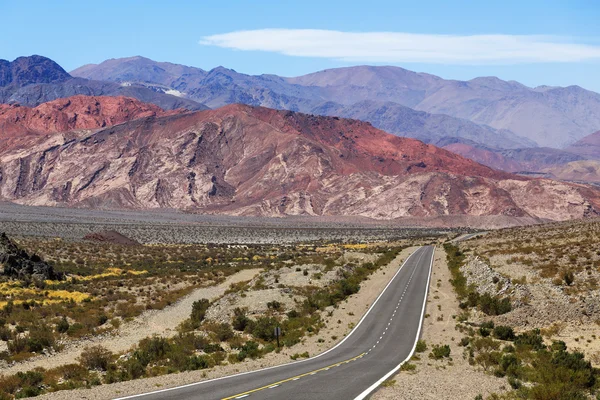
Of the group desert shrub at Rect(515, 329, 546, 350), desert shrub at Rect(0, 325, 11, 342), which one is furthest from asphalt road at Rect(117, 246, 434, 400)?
desert shrub at Rect(0, 325, 11, 342)

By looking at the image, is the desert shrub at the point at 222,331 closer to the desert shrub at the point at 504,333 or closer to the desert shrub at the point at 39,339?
the desert shrub at the point at 39,339

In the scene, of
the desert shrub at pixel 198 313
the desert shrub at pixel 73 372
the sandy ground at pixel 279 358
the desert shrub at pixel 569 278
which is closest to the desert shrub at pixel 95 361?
the desert shrub at pixel 73 372

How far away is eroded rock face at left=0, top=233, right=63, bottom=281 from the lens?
2148 inches

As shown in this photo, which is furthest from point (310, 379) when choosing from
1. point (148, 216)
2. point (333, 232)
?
point (148, 216)

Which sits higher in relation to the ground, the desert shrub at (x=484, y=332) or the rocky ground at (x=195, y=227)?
the desert shrub at (x=484, y=332)

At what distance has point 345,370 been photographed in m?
24.7

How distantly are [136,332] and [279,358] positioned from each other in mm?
12397

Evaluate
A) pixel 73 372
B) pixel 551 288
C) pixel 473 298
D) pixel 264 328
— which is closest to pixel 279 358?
pixel 264 328

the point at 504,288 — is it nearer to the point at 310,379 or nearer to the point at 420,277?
the point at 420,277

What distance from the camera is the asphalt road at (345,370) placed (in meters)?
19.8

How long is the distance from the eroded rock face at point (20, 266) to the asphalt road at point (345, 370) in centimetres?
2851

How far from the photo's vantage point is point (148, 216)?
541ft

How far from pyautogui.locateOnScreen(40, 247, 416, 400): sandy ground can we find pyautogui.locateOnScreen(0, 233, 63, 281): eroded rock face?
26114mm

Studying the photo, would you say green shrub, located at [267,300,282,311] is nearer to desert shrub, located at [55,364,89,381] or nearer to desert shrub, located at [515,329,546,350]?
desert shrub, located at [515,329,546,350]
